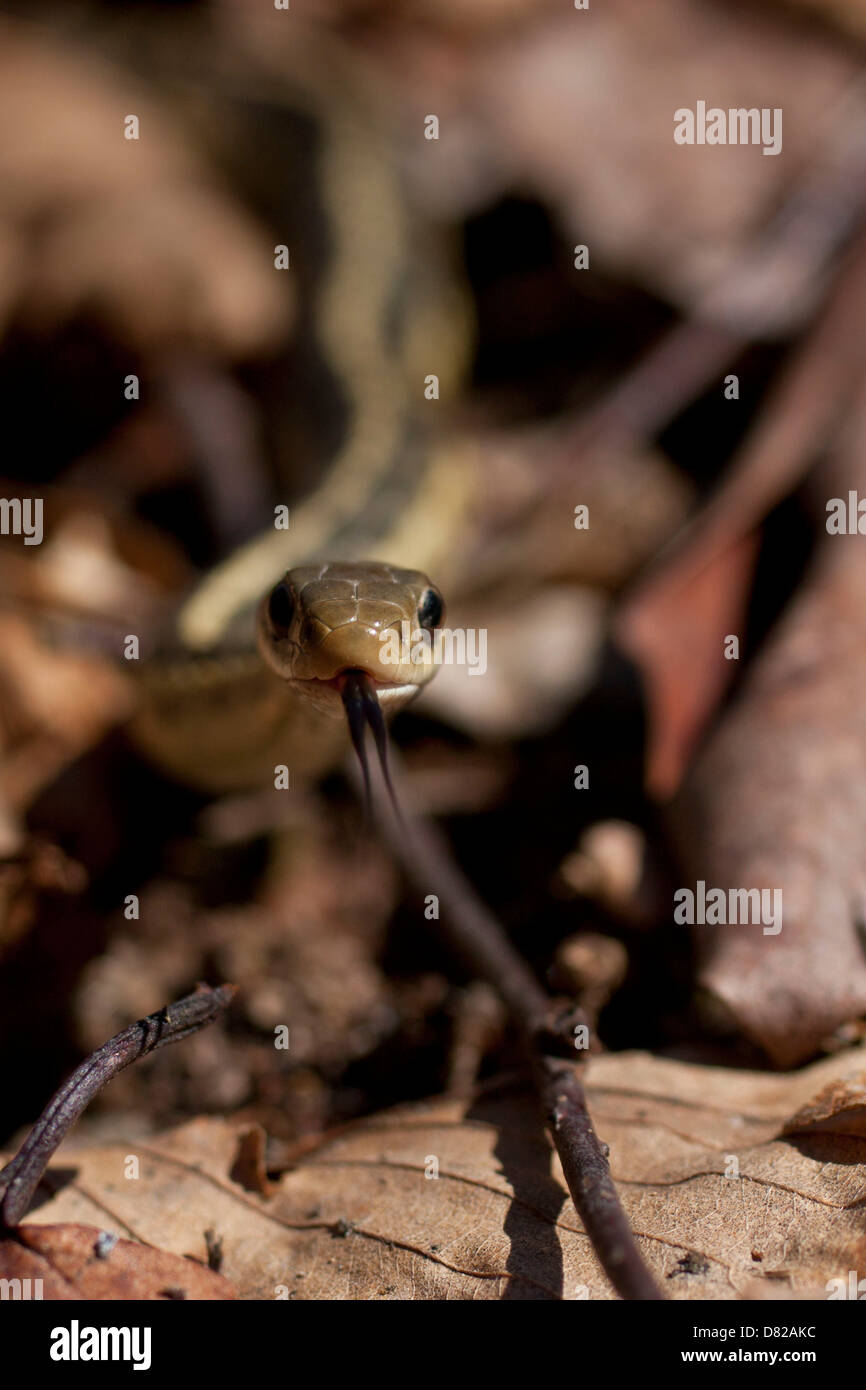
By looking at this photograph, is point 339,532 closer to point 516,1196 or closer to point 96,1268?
point 516,1196

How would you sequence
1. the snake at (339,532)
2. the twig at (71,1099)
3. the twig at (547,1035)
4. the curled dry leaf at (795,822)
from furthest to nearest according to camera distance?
the snake at (339,532) → the curled dry leaf at (795,822) → the twig at (71,1099) → the twig at (547,1035)

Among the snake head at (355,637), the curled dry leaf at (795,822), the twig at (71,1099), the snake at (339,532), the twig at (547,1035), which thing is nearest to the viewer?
the twig at (547,1035)

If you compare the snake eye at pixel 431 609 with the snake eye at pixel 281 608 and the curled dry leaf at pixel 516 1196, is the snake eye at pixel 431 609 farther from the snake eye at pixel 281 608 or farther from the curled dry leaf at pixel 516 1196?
the curled dry leaf at pixel 516 1196

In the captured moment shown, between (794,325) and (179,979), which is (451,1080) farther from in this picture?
(794,325)

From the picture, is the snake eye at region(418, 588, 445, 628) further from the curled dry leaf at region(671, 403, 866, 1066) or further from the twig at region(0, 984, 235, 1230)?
the twig at region(0, 984, 235, 1230)

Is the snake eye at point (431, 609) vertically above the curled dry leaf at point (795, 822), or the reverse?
the snake eye at point (431, 609)

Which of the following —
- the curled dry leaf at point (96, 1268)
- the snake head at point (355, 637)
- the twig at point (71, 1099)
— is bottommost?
the curled dry leaf at point (96, 1268)

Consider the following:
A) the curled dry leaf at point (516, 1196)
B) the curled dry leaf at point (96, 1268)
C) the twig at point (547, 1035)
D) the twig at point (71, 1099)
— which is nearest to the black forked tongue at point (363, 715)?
the twig at point (547, 1035)

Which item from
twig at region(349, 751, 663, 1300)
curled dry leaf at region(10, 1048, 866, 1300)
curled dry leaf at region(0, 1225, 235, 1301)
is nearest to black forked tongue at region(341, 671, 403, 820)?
twig at region(349, 751, 663, 1300)
